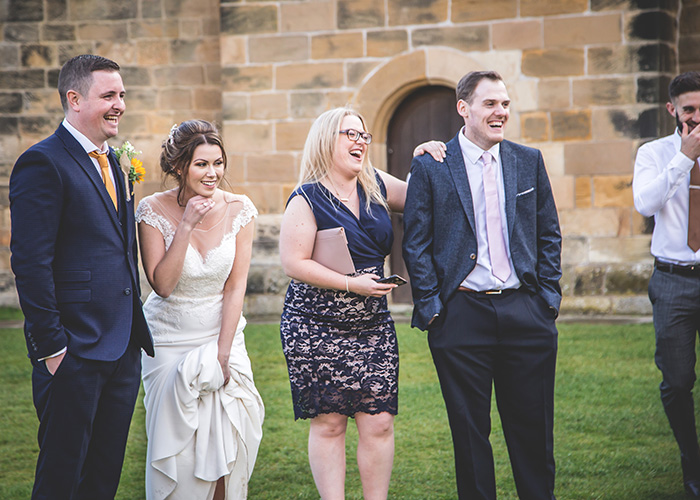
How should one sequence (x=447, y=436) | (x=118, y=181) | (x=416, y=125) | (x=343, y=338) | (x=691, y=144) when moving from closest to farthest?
1. (x=118, y=181)
2. (x=343, y=338)
3. (x=691, y=144)
4. (x=447, y=436)
5. (x=416, y=125)

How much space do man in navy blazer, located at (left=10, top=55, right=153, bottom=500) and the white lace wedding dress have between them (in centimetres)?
36

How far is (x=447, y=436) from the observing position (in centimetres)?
564

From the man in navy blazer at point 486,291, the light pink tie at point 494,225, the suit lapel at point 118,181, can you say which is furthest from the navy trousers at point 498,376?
the suit lapel at point 118,181

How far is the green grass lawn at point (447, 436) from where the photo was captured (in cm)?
464

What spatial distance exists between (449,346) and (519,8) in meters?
7.21

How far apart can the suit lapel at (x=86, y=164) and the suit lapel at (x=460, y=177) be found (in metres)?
1.51

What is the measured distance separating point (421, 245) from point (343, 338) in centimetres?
56

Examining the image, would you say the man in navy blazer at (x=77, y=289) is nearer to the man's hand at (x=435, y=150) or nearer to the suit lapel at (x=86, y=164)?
the suit lapel at (x=86, y=164)

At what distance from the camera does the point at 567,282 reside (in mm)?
9867

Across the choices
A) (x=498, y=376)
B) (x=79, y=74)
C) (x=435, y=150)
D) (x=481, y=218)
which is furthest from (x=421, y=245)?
(x=79, y=74)

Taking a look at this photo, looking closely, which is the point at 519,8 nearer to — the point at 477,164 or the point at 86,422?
the point at 477,164

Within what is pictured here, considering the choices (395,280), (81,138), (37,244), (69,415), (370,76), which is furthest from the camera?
(370,76)

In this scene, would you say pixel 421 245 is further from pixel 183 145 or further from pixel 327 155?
pixel 183 145

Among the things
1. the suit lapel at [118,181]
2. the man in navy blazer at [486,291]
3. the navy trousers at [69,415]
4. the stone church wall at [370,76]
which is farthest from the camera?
the stone church wall at [370,76]
